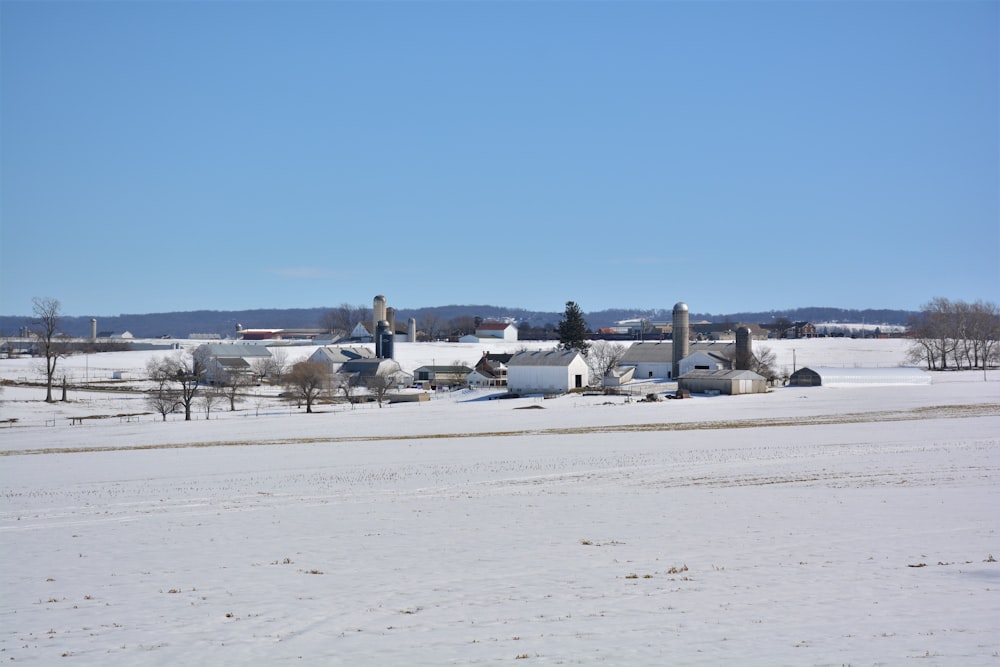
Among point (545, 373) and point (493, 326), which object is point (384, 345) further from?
point (493, 326)

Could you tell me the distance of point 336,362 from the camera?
101 metres

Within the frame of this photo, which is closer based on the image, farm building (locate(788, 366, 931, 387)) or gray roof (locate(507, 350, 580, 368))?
gray roof (locate(507, 350, 580, 368))

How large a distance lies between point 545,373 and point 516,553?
59.6 m

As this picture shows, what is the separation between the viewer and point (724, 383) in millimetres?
71125

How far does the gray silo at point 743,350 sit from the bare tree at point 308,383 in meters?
37.6

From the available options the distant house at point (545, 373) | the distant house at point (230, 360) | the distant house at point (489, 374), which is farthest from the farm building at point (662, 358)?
the distant house at point (230, 360)

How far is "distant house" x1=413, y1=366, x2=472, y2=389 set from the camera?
89.4 m

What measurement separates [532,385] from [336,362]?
32.5 m

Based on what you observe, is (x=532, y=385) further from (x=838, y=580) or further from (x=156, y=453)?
(x=838, y=580)

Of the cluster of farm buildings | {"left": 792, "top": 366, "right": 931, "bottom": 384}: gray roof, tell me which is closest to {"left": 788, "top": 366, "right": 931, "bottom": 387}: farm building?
{"left": 792, "top": 366, "right": 931, "bottom": 384}: gray roof

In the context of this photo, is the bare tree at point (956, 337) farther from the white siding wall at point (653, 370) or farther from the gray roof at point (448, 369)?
the gray roof at point (448, 369)

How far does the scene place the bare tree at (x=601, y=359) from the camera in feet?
279

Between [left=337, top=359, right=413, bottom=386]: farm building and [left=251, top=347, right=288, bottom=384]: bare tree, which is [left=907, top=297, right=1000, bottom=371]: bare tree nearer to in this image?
[left=337, top=359, right=413, bottom=386]: farm building

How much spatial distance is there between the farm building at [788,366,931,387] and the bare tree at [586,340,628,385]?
57.5 ft
